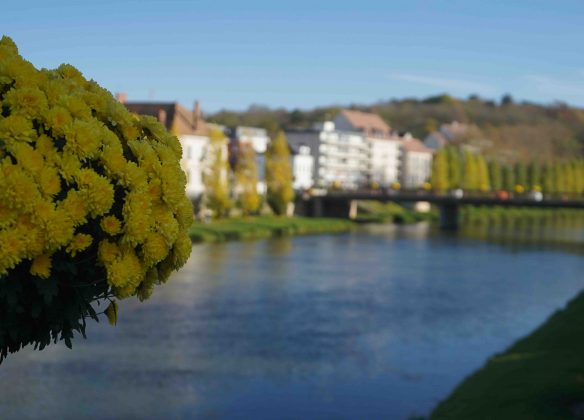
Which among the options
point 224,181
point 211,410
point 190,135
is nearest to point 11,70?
point 211,410

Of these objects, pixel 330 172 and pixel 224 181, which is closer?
pixel 224 181

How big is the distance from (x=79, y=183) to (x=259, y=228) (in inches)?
2325

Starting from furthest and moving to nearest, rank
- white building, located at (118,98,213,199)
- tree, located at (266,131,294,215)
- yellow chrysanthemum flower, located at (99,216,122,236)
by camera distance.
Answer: tree, located at (266,131,294,215) → white building, located at (118,98,213,199) → yellow chrysanthemum flower, located at (99,216,122,236)

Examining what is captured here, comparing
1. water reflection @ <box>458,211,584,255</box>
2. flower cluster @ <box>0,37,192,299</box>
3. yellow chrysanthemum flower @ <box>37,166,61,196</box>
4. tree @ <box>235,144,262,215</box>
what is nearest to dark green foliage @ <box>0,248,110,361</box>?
flower cluster @ <box>0,37,192,299</box>

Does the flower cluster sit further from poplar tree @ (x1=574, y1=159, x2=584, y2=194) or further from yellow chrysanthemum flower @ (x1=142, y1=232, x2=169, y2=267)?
poplar tree @ (x1=574, y1=159, x2=584, y2=194)

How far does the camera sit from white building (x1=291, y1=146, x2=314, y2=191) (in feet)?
354

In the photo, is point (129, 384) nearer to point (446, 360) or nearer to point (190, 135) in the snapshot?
point (446, 360)

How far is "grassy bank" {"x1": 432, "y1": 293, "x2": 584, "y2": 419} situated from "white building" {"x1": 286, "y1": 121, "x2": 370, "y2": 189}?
95052mm

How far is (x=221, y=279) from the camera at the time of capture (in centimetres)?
3834

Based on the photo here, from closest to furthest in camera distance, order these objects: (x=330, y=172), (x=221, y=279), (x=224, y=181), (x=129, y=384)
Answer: (x=129, y=384), (x=221, y=279), (x=224, y=181), (x=330, y=172)

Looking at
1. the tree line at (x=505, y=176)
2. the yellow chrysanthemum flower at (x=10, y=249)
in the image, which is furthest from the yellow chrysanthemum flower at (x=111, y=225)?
the tree line at (x=505, y=176)

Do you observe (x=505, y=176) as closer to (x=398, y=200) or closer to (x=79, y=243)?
(x=398, y=200)

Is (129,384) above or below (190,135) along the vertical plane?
below

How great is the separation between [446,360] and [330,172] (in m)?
106
